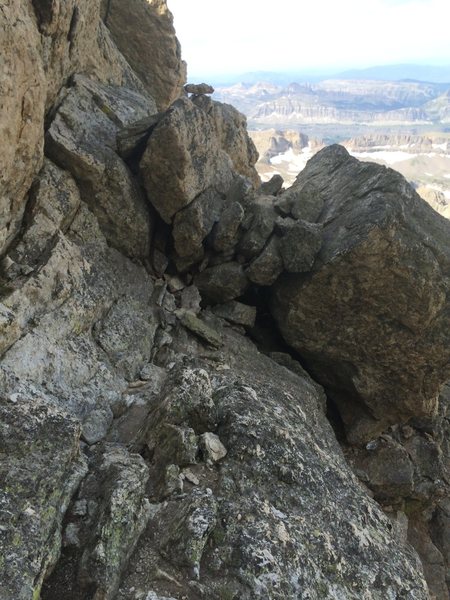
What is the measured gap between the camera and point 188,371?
15383 mm

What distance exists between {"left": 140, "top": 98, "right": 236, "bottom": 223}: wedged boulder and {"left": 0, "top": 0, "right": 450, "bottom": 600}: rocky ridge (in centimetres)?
12

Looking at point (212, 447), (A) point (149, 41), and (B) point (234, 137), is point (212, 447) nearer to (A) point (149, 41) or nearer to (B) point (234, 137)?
(B) point (234, 137)

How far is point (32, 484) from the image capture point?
35.3 ft

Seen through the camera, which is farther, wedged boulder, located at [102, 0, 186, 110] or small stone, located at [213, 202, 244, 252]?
wedged boulder, located at [102, 0, 186, 110]

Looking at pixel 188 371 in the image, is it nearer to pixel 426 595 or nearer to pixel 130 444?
pixel 130 444

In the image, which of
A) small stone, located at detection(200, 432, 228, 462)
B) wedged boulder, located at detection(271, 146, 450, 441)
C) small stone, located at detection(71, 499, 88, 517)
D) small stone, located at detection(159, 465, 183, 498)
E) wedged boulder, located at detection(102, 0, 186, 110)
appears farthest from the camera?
wedged boulder, located at detection(102, 0, 186, 110)

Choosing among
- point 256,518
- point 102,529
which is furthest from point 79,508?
point 256,518

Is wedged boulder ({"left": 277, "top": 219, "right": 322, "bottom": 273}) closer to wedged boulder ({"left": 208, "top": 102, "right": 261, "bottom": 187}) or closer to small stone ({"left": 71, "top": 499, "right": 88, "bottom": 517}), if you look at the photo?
wedged boulder ({"left": 208, "top": 102, "right": 261, "bottom": 187})

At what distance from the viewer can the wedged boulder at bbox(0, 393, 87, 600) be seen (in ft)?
30.8

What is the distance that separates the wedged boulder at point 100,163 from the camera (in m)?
19.7

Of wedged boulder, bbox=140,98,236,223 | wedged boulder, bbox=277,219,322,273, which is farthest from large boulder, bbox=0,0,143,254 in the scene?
wedged boulder, bbox=277,219,322,273

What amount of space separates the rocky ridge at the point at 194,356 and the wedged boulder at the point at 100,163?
0.32ft

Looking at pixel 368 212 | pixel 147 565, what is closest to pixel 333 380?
pixel 368 212

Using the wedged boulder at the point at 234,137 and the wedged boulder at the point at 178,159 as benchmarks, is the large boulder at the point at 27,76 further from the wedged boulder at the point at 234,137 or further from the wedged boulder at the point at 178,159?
the wedged boulder at the point at 234,137
